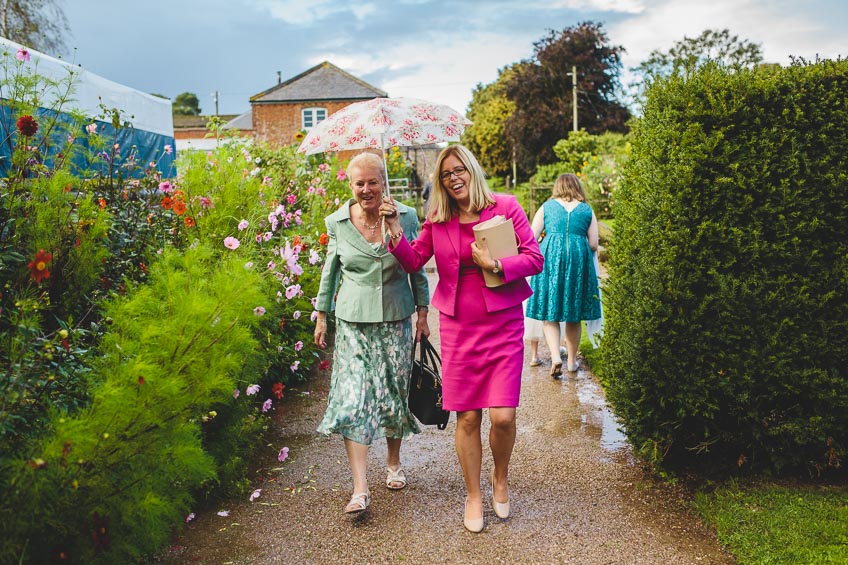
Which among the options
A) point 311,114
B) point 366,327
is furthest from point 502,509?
point 311,114

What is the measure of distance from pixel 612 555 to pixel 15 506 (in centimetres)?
254

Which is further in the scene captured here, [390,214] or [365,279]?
[365,279]

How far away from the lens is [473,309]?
12.6 feet

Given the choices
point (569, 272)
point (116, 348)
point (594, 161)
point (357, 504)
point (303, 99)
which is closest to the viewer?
point (116, 348)

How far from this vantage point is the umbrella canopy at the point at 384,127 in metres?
4.54

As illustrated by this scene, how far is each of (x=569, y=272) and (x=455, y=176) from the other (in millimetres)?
3353

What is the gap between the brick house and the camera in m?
46.2

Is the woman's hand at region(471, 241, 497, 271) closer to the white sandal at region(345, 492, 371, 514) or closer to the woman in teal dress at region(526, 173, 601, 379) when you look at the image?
the white sandal at region(345, 492, 371, 514)

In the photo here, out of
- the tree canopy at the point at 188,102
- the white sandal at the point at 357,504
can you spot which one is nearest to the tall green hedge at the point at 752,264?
the white sandal at the point at 357,504

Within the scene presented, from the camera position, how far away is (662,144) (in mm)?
4090

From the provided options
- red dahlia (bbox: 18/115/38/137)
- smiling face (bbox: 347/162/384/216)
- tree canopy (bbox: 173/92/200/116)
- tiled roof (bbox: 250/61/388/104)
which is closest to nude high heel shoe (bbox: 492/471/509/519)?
smiling face (bbox: 347/162/384/216)

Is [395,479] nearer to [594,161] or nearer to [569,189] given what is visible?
[569,189]

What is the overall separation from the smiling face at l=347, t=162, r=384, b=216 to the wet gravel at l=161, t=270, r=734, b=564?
169 cm

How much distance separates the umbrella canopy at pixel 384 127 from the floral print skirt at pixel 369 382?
3.66 feet
